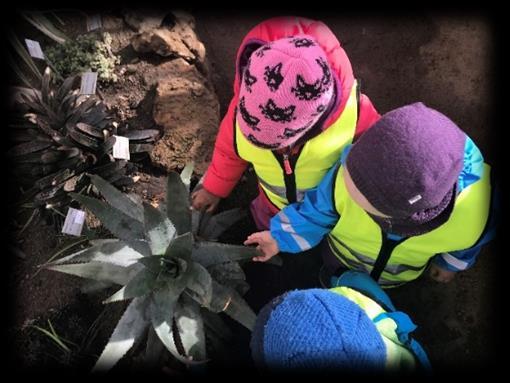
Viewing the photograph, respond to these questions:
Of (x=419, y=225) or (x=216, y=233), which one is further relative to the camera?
(x=216, y=233)

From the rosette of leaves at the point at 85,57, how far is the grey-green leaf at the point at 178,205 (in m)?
0.96

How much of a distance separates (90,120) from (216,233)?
803 millimetres

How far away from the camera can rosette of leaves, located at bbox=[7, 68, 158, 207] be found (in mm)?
1961

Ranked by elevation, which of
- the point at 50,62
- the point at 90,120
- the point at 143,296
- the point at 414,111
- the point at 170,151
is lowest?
the point at 143,296

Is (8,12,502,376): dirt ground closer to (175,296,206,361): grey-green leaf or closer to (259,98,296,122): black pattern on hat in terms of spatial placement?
(175,296,206,361): grey-green leaf

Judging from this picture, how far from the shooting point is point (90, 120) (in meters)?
2.08

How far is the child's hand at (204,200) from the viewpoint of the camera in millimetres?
2051

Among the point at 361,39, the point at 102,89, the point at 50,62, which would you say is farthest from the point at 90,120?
the point at 361,39

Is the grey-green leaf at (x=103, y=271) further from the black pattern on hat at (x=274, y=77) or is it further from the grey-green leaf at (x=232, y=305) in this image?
the black pattern on hat at (x=274, y=77)

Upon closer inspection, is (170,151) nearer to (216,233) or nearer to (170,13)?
(216,233)

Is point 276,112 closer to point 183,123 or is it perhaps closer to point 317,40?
point 317,40

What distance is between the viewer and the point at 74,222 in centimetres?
197

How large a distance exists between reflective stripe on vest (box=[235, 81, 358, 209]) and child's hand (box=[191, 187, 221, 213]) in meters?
0.36

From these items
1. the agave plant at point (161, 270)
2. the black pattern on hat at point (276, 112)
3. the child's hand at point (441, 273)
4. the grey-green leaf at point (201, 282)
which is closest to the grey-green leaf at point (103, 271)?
the agave plant at point (161, 270)
